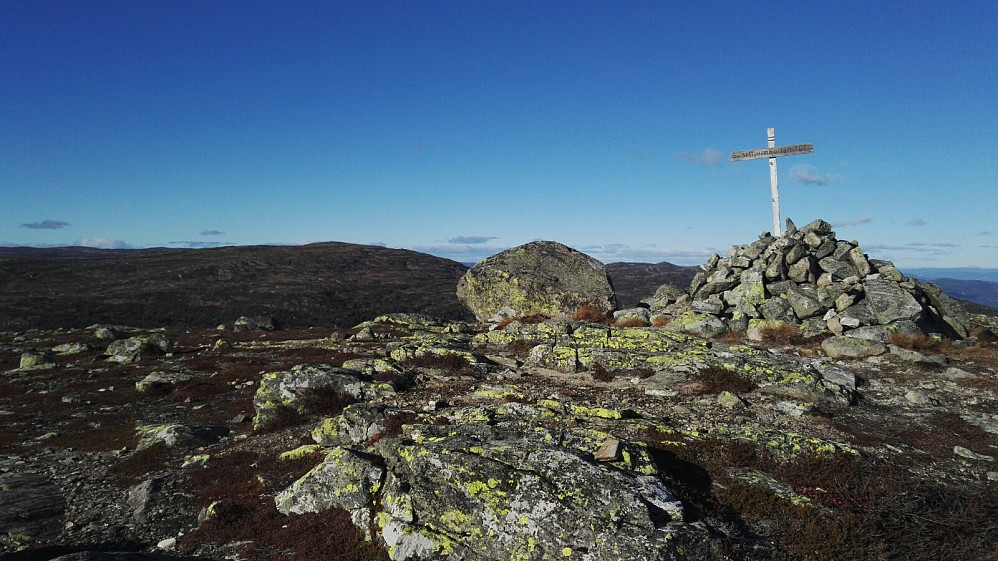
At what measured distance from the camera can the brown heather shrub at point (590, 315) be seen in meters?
33.2

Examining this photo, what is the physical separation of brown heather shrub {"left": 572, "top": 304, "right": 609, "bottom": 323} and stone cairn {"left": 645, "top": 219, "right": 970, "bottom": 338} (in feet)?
13.4

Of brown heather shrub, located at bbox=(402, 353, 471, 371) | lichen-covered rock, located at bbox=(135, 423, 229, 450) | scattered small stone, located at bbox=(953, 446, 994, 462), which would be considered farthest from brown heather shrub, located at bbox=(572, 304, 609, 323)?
lichen-covered rock, located at bbox=(135, 423, 229, 450)

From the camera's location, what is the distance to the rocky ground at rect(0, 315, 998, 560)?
9.41 meters

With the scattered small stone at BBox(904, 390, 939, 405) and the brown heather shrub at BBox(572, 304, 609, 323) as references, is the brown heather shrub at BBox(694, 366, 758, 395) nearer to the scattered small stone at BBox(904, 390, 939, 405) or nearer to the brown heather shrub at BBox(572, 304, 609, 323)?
the scattered small stone at BBox(904, 390, 939, 405)

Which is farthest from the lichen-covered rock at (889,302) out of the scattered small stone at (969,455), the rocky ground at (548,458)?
the scattered small stone at (969,455)

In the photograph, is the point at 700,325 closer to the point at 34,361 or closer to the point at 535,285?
the point at 535,285

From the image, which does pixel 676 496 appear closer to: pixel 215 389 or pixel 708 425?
pixel 708 425

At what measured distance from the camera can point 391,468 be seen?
11648mm

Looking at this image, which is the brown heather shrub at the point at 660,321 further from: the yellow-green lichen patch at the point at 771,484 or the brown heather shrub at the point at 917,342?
the yellow-green lichen patch at the point at 771,484

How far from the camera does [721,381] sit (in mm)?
18672

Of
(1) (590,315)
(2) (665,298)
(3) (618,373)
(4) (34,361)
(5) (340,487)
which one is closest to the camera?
(5) (340,487)

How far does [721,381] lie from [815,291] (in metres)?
13.9

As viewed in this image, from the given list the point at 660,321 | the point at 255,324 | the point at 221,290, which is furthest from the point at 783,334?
the point at 221,290

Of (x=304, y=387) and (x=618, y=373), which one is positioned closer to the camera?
(x=304, y=387)
